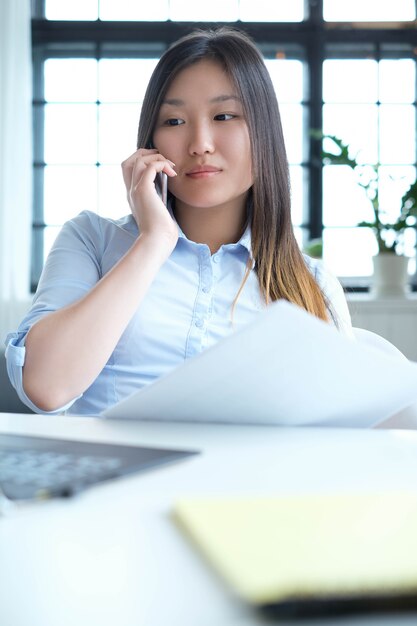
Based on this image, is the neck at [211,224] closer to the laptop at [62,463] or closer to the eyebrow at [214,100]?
the eyebrow at [214,100]

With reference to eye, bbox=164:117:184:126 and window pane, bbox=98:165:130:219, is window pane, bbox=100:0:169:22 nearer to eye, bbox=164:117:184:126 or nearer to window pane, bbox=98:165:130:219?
window pane, bbox=98:165:130:219

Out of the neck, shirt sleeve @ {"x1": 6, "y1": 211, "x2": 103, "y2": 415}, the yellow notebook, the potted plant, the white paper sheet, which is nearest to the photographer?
the yellow notebook

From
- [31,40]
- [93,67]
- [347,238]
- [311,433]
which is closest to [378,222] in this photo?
[347,238]

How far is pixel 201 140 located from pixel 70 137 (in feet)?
9.71

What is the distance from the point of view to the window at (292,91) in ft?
13.9

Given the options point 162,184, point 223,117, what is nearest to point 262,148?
point 223,117

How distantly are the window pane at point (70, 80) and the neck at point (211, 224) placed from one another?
282 centimetres

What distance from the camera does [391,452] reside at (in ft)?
2.34

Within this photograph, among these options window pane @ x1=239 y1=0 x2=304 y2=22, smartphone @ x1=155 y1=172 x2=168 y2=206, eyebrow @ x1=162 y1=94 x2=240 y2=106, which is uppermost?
window pane @ x1=239 y1=0 x2=304 y2=22

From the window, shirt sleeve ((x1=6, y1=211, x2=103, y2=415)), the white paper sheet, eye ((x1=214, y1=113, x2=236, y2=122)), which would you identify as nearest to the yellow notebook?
the white paper sheet

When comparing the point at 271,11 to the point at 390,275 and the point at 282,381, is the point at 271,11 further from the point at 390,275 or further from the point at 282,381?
the point at 282,381

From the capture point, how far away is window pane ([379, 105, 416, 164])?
427 cm

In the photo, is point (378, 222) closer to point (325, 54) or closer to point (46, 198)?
point (325, 54)

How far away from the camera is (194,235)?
5.38 feet
